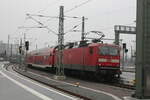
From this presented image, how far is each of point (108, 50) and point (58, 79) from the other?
532 centimetres

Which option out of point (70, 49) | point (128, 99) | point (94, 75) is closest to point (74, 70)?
point (70, 49)

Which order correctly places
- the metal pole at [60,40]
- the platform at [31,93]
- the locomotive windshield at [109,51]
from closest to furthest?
the platform at [31,93]
the locomotive windshield at [109,51]
the metal pole at [60,40]

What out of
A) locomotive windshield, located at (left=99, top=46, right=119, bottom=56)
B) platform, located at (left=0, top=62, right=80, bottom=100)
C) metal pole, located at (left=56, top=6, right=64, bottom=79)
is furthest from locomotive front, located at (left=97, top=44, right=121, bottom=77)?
platform, located at (left=0, top=62, right=80, bottom=100)

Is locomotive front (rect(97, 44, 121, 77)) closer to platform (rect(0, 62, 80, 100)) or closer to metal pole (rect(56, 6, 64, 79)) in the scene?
metal pole (rect(56, 6, 64, 79))

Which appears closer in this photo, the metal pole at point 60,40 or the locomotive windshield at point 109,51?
the locomotive windshield at point 109,51

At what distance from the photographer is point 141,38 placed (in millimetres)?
13891

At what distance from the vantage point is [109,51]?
29469mm

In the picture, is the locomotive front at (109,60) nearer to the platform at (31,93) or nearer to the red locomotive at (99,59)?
the red locomotive at (99,59)

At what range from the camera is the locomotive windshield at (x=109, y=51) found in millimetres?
29050

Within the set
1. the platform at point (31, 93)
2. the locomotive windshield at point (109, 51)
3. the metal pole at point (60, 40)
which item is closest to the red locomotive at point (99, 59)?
the locomotive windshield at point (109, 51)

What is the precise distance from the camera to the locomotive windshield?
2905cm

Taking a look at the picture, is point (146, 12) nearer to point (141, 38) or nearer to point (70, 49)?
point (141, 38)

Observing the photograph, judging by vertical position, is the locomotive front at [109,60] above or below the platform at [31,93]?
above

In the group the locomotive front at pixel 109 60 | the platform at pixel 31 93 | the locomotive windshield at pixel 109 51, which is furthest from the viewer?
the locomotive windshield at pixel 109 51
